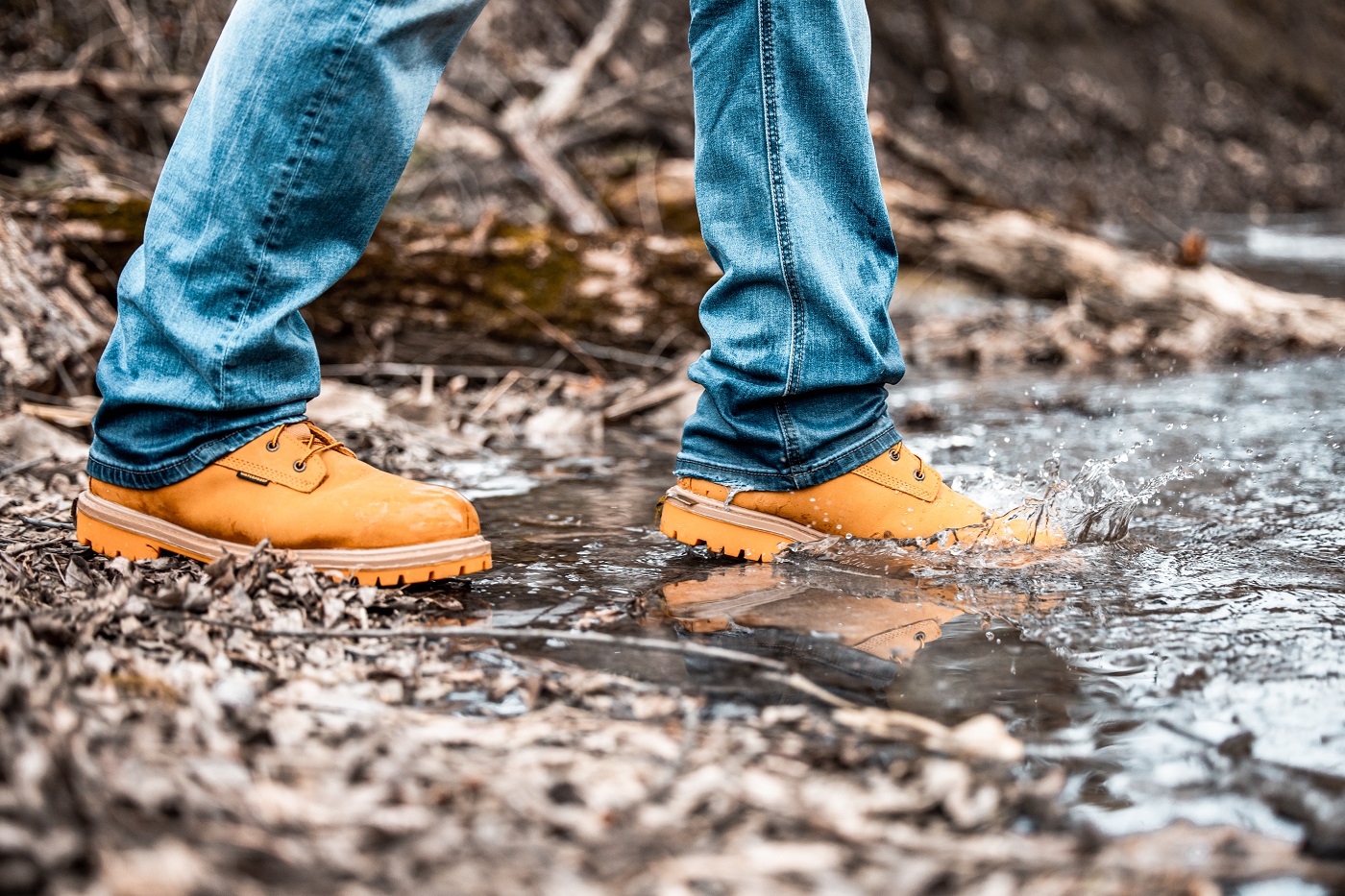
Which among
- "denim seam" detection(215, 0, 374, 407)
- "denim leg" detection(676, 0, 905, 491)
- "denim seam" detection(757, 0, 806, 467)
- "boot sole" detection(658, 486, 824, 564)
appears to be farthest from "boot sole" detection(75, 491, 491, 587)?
"denim seam" detection(757, 0, 806, 467)

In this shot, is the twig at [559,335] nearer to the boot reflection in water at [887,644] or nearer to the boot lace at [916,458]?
the boot lace at [916,458]

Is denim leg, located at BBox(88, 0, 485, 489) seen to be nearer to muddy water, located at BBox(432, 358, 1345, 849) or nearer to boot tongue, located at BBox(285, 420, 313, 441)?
boot tongue, located at BBox(285, 420, 313, 441)

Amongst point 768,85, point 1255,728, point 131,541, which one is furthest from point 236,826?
point 768,85

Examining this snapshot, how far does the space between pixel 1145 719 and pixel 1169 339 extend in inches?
170

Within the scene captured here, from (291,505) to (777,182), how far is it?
105 cm

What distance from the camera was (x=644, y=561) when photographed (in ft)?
6.73

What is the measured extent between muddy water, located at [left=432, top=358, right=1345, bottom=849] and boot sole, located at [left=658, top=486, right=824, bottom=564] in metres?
0.04

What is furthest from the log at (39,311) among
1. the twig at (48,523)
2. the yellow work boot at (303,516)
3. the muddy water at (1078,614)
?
the yellow work boot at (303,516)

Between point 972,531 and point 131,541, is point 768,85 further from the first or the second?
point 131,541

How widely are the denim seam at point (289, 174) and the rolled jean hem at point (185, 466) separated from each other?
100 millimetres

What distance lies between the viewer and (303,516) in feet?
5.90

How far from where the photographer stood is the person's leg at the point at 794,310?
186 centimetres

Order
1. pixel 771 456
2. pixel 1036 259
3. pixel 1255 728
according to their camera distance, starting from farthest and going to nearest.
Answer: pixel 1036 259 → pixel 771 456 → pixel 1255 728

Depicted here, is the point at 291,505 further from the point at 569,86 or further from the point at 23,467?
the point at 569,86
